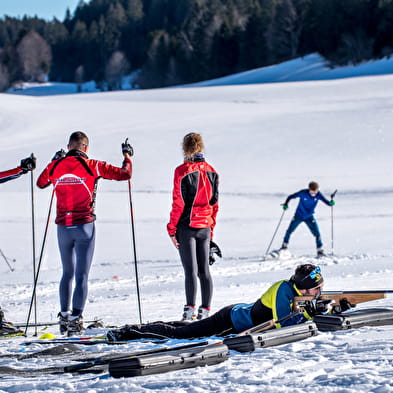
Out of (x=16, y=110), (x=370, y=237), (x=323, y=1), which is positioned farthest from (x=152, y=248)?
(x=323, y=1)

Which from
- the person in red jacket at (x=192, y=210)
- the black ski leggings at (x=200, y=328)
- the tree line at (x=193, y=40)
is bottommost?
the black ski leggings at (x=200, y=328)

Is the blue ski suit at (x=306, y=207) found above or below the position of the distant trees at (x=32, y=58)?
below

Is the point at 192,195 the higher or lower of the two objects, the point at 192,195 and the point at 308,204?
the higher

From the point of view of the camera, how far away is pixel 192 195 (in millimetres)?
5812

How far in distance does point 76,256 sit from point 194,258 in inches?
38.8

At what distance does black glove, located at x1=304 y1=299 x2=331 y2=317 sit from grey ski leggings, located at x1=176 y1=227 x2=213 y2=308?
1.30 metres

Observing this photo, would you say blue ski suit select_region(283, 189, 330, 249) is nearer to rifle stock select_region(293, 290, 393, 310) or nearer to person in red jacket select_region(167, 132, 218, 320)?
person in red jacket select_region(167, 132, 218, 320)

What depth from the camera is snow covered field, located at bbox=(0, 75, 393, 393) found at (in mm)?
3893

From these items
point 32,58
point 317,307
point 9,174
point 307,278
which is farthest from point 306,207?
point 32,58

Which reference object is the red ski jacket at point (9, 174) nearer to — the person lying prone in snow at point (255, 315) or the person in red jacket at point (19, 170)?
the person in red jacket at point (19, 170)

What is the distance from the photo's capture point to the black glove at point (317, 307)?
479cm

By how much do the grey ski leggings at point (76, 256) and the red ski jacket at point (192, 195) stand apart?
0.72 m

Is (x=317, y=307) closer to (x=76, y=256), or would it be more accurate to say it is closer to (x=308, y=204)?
(x=76, y=256)

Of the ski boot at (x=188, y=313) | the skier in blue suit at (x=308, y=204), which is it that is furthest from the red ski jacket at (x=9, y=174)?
the skier in blue suit at (x=308, y=204)
